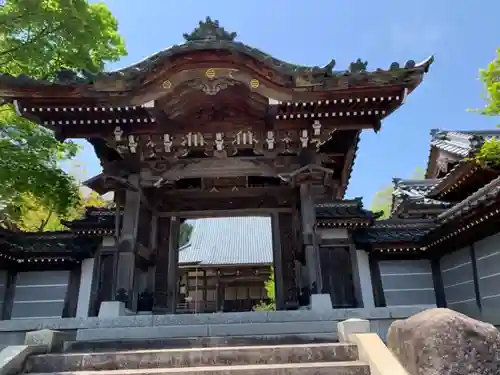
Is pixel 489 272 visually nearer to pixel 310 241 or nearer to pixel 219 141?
pixel 310 241

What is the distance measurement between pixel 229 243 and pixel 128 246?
20131 millimetres

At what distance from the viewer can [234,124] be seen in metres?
8.38

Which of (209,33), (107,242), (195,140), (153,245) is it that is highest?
(209,33)

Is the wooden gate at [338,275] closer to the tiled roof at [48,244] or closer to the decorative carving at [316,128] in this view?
the decorative carving at [316,128]

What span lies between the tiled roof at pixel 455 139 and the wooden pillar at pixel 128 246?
34.2 ft

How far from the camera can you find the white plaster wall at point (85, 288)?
1130cm

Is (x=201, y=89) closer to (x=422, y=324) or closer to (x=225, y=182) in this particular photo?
(x=225, y=182)

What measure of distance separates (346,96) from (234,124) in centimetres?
235

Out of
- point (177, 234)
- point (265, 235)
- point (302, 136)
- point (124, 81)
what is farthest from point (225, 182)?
point (265, 235)

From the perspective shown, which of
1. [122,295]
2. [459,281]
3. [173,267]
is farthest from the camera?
[459,281]

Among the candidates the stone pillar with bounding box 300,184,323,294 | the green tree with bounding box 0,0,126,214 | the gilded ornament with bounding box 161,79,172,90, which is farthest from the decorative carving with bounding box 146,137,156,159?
the stone pillar with bounding box 300,184,323,294

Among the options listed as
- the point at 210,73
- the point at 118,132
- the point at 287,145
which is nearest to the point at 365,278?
the point at 287,145

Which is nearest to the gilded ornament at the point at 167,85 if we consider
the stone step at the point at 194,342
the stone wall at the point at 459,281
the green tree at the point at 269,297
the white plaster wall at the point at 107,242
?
the stone step at the point at 194,342

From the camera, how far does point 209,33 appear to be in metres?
8.55
